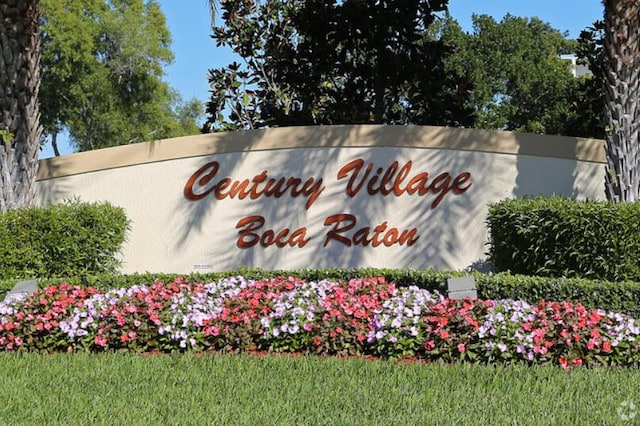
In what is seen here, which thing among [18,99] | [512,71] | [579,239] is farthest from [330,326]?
[512,71]

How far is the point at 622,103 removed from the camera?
36.0ft

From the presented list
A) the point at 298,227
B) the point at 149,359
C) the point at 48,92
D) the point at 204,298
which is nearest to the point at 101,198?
the point at 298,227

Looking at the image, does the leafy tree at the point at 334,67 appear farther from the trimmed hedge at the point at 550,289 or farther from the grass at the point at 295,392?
the grass at the point at 295,392

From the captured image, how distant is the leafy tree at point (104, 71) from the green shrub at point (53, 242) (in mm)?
25139

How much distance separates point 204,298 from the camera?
8.46 metres

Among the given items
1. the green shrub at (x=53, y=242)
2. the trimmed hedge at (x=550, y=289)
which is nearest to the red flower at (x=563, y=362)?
Result: the trimmed hedge at (x=550, y=289)

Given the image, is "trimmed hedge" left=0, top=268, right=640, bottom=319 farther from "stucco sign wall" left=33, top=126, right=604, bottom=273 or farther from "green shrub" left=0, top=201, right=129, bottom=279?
"stucco sign wall" left=33, top=126, right=604, bottom=273

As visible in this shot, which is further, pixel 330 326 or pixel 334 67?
pixel 334 67

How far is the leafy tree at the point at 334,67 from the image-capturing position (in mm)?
17484

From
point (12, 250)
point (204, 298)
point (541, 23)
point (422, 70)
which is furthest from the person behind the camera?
point (541, 23)

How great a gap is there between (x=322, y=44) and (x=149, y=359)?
473 inches

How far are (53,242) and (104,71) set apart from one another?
26005 millimetres

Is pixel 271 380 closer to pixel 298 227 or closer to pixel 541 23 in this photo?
pixel 298 227

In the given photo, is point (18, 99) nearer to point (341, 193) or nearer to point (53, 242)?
point (53, 242)
